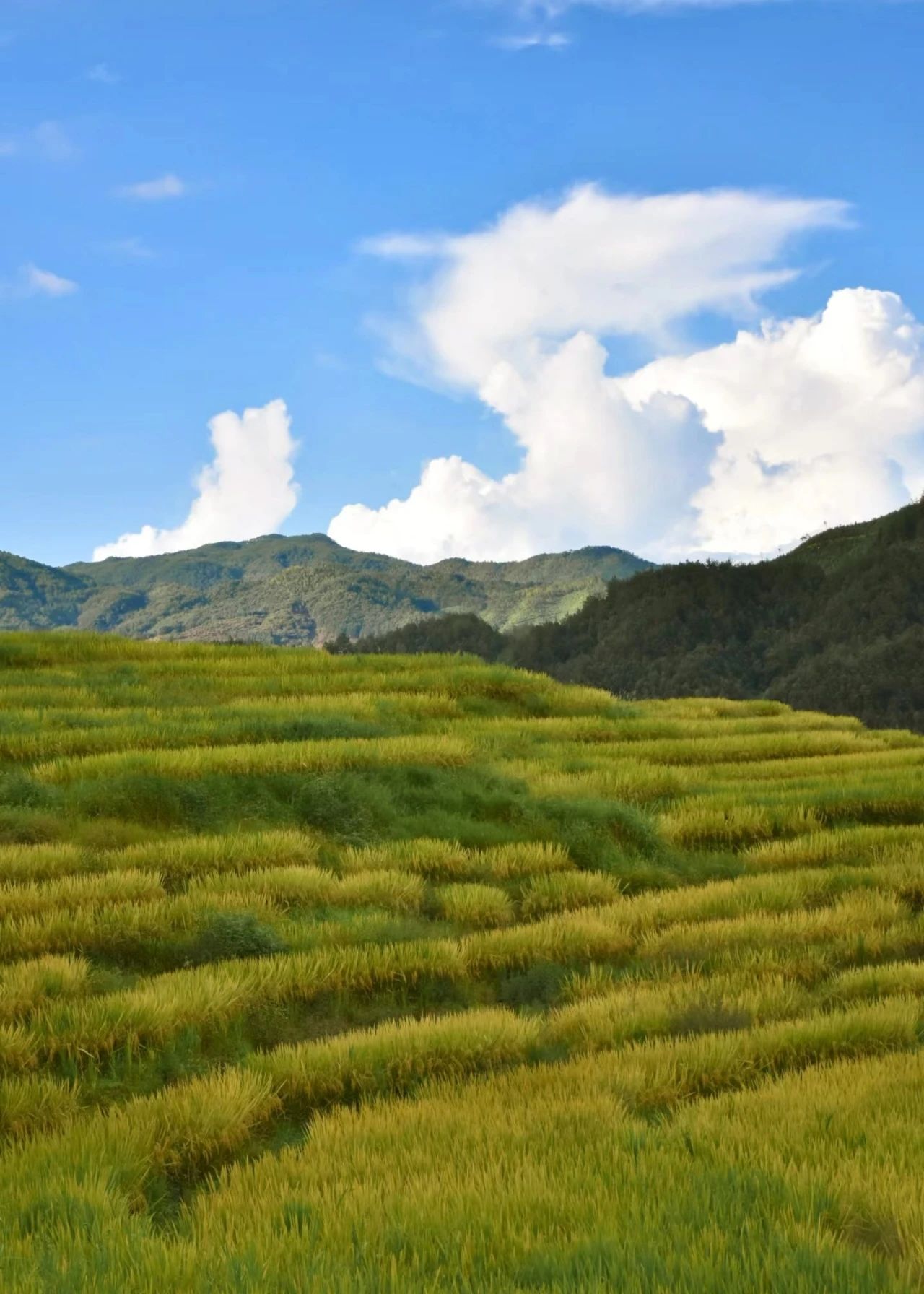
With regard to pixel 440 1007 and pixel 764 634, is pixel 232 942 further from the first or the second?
pixel 764 634

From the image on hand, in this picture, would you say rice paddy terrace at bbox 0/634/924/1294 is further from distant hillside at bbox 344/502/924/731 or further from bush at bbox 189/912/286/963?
distant hillside at bbox 344/502/924/731

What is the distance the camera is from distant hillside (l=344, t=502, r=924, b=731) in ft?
401

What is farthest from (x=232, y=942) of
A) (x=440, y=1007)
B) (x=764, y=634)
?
(x=764, y=634)

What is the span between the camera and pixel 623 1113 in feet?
22.1

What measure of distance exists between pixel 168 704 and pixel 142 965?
11.8 meters

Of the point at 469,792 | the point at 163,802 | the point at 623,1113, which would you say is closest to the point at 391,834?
the point at 469,792

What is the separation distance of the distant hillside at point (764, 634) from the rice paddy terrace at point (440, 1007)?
101644 millimetres

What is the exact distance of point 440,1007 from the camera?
1040 centimetres

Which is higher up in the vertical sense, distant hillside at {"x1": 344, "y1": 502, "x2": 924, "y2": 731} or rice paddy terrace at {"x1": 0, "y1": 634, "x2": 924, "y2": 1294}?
distant hillside at {"x1": 344, "y1": 502, "x2": 924, "y2": 731}

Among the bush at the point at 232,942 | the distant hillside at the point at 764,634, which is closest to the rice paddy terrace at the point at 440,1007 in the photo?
the bush at the point at 232,942

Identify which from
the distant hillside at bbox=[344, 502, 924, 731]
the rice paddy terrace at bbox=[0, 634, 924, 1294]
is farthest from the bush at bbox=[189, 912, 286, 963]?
the distant hillside at bbox=[344, 502, 924, 731]

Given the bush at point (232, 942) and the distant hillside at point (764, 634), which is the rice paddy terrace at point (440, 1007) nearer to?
the bush at point (232, 942)

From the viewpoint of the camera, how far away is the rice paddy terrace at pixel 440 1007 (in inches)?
196

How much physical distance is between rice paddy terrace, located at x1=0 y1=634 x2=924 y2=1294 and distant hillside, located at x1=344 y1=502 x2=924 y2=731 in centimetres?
10164
